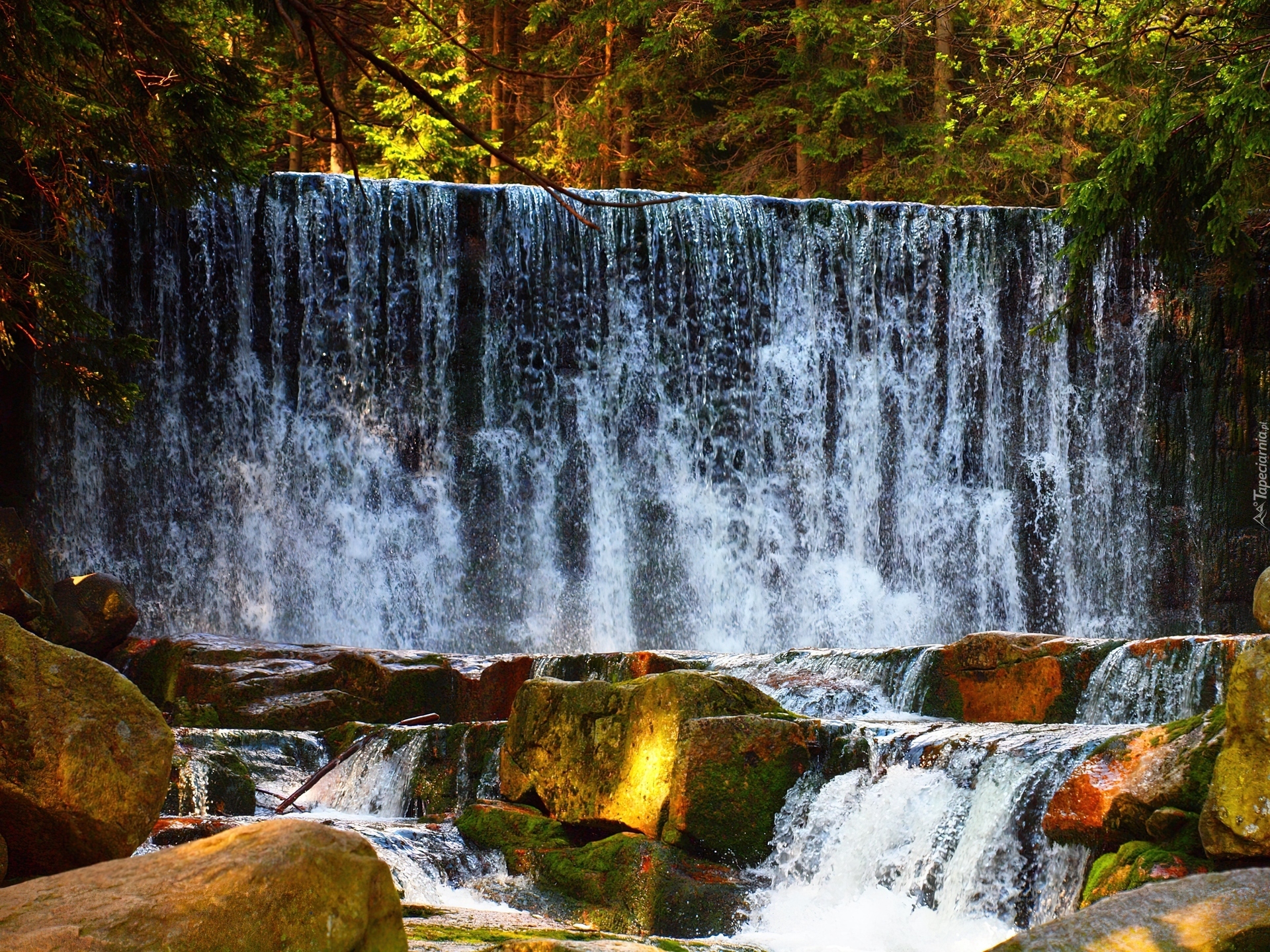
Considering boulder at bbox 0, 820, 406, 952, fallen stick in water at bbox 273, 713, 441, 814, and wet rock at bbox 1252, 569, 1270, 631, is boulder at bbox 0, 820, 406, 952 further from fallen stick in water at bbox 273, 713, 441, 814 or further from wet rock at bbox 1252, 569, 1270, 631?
fallen stick in water at bbox 273, 713, 441, 814

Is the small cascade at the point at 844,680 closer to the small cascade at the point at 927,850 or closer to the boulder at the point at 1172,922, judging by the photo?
the small cascade at the point at 927,850

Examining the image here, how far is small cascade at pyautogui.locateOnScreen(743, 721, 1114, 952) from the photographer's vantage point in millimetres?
6703

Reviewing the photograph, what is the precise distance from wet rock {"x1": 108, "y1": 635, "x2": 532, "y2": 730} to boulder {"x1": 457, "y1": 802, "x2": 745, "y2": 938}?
3817mm

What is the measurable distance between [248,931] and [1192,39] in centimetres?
1297

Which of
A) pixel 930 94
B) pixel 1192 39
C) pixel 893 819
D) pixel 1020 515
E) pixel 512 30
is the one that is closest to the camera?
pixel 893 819

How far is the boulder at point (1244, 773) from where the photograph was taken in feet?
17.1

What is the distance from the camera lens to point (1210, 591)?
17547mm

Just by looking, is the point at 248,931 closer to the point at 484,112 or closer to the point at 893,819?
the point at 893,819

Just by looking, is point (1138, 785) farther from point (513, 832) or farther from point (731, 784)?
point (513, 832)

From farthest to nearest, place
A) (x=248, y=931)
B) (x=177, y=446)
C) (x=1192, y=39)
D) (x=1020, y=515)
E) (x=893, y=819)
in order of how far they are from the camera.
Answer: (x=1020, y=515) → (x=177, y=446) → (x=1192, y=39) → (x=893, y=819) → (x=248, y=931)

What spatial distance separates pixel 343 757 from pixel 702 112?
2150 centimetres

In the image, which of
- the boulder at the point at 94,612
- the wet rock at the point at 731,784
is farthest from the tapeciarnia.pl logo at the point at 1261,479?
the boulder at the point at 94,612

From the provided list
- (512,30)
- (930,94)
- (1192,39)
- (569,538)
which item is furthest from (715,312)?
(512,30)

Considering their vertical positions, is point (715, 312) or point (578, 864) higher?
point (715, 312)
